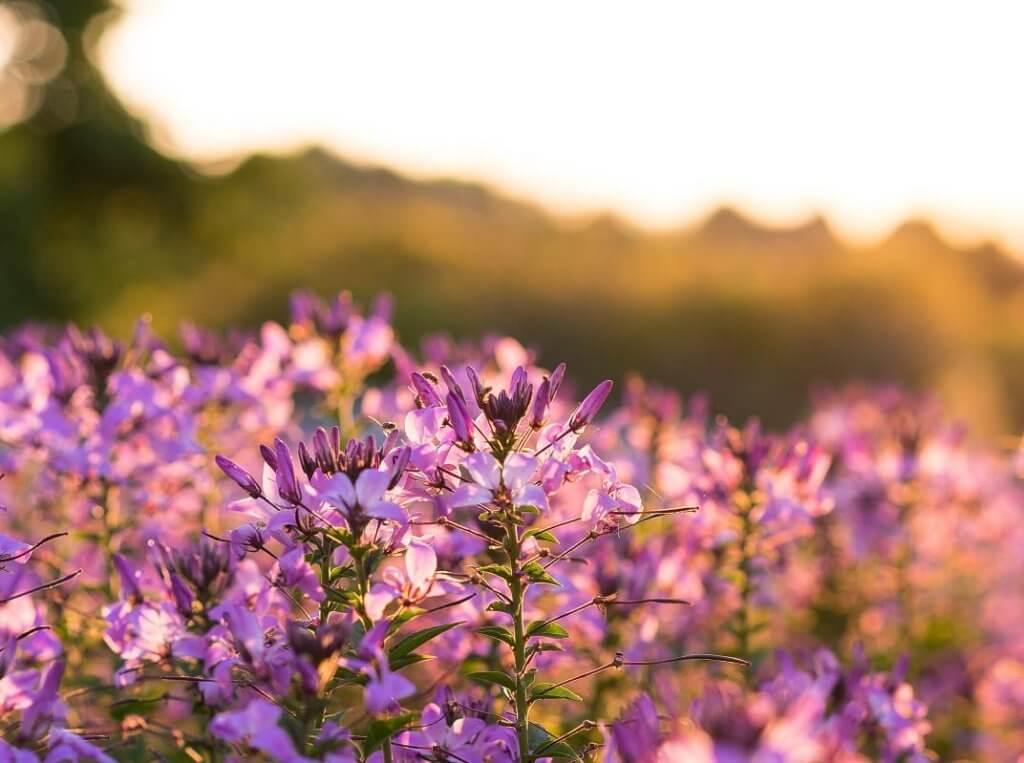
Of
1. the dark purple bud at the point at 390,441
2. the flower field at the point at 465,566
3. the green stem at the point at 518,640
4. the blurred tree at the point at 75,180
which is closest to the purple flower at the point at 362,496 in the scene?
the flower field at the point at 465,566

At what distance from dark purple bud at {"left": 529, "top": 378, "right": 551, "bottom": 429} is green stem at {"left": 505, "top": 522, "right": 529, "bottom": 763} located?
0.63 ft

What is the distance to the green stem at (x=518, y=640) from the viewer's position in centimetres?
191

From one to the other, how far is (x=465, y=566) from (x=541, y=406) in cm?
31

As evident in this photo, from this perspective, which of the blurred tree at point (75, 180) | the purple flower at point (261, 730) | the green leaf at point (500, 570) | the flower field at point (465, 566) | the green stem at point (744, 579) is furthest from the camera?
the blurred tree at point (75, 180)

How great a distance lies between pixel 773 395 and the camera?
22828mm

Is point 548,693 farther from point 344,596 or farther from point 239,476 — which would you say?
point 239,476

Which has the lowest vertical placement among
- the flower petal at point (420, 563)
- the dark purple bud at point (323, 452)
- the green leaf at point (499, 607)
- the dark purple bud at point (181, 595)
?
the green leaf at point (499, 607)

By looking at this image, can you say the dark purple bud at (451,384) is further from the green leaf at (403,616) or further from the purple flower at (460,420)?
the green leaf at (403,616)

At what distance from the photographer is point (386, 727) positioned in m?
1.72

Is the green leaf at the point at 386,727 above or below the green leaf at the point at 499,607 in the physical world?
below

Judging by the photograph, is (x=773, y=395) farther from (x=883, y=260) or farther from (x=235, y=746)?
(x=235, y=746)

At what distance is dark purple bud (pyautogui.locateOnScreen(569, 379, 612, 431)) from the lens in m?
1.97

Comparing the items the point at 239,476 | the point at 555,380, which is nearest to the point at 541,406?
the point at 555,380

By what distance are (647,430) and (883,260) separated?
25.1m
